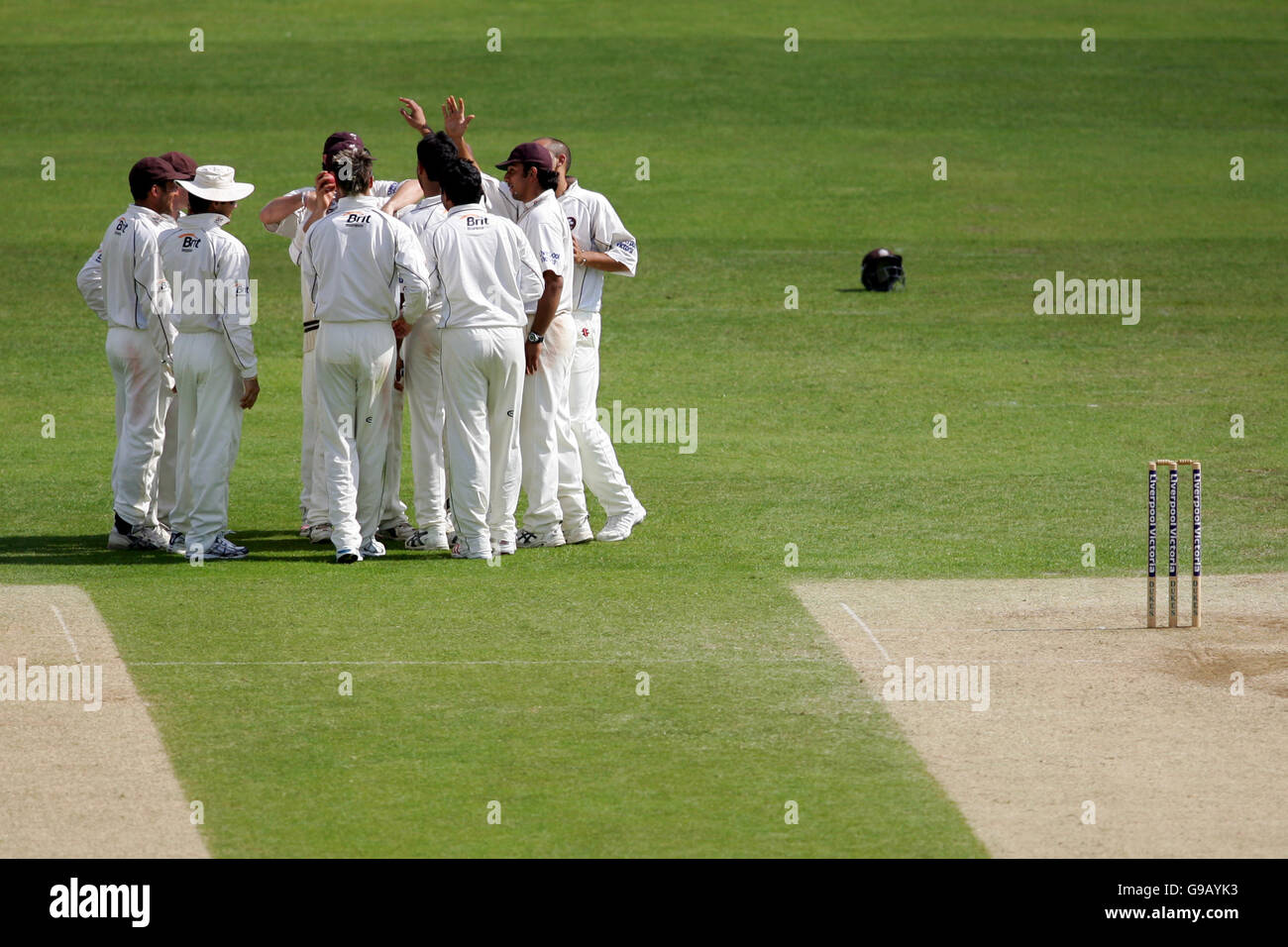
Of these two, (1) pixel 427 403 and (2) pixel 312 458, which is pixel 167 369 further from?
(1) pixel 427 403

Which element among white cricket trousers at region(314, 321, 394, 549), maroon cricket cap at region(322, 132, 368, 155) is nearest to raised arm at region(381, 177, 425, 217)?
maroon cricket cap at region(322, 132, 368, 155)

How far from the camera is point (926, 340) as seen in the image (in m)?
20.1

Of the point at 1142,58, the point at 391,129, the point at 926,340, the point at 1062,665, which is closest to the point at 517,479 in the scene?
the point at 1062,665

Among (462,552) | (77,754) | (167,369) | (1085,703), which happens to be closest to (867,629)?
(1085,703)

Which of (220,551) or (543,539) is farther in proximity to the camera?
(543,539)

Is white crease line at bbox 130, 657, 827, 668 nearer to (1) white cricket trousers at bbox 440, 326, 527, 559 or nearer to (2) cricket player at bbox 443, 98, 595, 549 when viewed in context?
(1) white cricket trousers at bbox 440, 326, 527, 559

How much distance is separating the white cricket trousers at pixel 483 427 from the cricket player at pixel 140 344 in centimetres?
204

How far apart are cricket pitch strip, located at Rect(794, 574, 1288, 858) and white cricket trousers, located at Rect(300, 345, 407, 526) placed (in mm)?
3056

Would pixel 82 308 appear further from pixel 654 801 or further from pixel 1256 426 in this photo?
pixel 654 801

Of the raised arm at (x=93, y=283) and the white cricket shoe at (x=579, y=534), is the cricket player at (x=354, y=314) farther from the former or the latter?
the raised arm at (x=93, y=283)

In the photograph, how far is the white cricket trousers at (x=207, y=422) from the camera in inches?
430

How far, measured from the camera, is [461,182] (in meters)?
10.9

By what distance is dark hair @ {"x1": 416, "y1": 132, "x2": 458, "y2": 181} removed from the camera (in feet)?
35.7

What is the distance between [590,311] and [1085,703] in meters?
4.85
